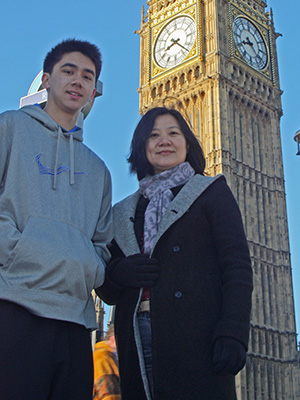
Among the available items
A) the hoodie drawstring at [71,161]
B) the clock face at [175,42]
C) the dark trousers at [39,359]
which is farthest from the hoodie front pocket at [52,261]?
the clock face at [175,42]

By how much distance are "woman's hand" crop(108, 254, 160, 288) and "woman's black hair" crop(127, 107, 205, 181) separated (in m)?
0.67

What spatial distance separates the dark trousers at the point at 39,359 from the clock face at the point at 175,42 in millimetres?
29403

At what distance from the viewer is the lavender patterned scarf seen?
9.78 feet

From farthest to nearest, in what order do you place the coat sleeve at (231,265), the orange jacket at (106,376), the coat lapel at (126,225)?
the orange jacket at (106,376)
the coat lapel at (126,225)
the coat sleeve at (231,265)

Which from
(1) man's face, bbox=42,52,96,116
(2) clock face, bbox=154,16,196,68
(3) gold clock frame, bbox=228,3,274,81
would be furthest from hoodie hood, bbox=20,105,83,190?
(2) clock face, bbox=154,16,196,68

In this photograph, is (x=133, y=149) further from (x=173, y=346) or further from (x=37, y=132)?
(x=173, y=346)

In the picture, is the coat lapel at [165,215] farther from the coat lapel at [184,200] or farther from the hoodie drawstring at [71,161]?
the hoodie drawstring at [71,161]

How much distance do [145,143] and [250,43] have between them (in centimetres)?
3001

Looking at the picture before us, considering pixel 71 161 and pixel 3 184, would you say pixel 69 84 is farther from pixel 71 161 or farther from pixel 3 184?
pixel 3 184

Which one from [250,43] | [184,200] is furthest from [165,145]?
[250,43]

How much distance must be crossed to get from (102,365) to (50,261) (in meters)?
4.42

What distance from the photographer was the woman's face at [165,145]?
3242 millimetres

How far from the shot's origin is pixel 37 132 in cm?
279

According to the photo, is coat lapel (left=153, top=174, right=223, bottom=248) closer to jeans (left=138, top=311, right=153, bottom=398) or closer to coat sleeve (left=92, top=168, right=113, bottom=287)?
coat sleeve (left=92, top=168, right=113, bottom=287)
